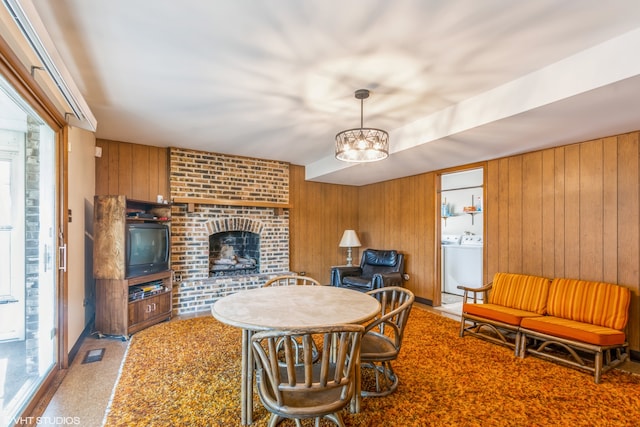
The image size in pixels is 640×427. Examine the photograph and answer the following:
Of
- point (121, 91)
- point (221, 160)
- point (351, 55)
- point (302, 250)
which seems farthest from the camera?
point (302, 250)

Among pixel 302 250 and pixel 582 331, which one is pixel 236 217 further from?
pixel 582 331

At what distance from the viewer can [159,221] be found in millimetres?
4383

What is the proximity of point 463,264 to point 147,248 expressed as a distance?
17.3 ft

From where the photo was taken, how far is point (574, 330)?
2.77 meters

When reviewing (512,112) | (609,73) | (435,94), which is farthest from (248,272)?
(609,73)

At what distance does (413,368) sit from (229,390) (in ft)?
5.10

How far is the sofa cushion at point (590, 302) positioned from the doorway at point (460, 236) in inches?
72.4

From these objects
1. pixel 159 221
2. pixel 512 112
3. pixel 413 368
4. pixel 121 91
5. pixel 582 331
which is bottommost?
pixel 413 368

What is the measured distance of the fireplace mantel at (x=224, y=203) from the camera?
4.73 m

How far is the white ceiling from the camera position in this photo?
184 centimetres

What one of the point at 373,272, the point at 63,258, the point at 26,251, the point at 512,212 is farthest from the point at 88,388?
the point at 512,212

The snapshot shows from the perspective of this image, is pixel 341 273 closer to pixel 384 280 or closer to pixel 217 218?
pixel 384 280

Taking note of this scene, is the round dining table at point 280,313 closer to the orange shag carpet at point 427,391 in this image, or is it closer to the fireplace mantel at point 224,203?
the orange shag carpet at point 427,391

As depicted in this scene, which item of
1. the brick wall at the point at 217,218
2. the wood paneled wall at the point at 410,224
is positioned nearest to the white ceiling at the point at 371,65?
the brick wall at the point at 217,218
